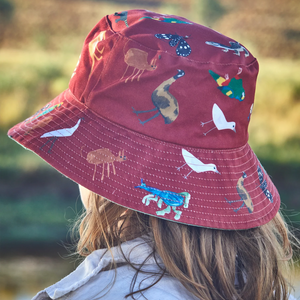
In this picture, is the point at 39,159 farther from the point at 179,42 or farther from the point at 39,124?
the point at 179,42

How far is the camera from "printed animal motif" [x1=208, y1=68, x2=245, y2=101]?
78 centimetres

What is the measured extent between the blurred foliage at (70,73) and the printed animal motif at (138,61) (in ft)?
8.46

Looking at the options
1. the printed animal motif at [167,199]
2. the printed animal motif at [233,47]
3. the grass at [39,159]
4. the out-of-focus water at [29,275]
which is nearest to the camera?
the printed animal motif at [167,199]

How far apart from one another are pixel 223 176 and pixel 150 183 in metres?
0.17

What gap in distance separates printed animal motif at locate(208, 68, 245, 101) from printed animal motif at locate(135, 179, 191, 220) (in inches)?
9.5

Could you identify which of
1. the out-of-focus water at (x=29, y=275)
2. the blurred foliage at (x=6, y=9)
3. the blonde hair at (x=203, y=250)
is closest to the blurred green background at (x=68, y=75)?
the blurred foliage at (x=6, y=9)

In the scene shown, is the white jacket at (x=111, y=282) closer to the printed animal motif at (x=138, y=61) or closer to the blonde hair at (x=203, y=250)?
the blonde hair at (x=203, y=250)

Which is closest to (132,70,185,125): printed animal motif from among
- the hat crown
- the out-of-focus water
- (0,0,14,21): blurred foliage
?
the hat crown

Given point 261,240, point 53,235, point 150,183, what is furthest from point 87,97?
point 53,235

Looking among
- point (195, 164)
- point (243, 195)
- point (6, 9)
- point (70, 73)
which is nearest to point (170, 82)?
point (195, 164)

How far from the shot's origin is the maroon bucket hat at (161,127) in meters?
0.73

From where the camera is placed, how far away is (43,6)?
3436 mm

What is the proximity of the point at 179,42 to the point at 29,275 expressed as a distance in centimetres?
219

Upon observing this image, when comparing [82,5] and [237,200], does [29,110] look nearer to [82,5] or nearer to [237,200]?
[82,5]
